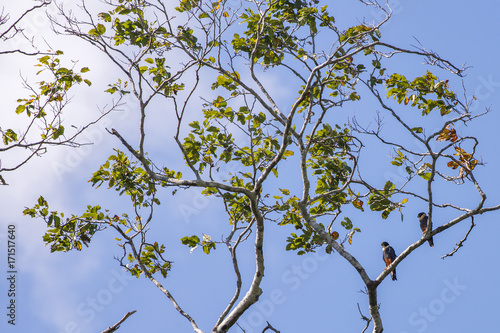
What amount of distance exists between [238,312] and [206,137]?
2549mm

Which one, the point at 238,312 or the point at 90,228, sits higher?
the point at 90,228

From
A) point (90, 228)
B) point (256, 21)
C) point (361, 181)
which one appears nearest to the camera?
point (361, 181)

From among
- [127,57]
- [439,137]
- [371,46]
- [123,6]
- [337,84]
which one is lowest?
[439,137]

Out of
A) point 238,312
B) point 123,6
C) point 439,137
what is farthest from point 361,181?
point 123,6

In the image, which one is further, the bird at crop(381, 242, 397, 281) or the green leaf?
the bird at crop(381, 242, 397, 281)

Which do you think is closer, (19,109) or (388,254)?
(19,109)

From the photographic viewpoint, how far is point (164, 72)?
26.2 feet

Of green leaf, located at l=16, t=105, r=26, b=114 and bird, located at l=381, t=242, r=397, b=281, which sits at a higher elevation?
green leaf, located at l=16, t=105, r=26, b=114

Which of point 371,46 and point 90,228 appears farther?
point 90,228

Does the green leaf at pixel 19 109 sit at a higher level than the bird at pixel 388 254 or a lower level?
higher

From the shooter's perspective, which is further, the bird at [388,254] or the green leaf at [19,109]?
the bird at [388,254]

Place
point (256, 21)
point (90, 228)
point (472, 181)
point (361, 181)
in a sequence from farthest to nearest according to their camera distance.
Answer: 1. point (90, 228)
2. point (256, 21)
3. point (361, 181)
4. point (472, 181)

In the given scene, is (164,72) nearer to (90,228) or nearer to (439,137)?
(90,228)

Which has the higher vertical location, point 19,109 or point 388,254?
point 19,109
